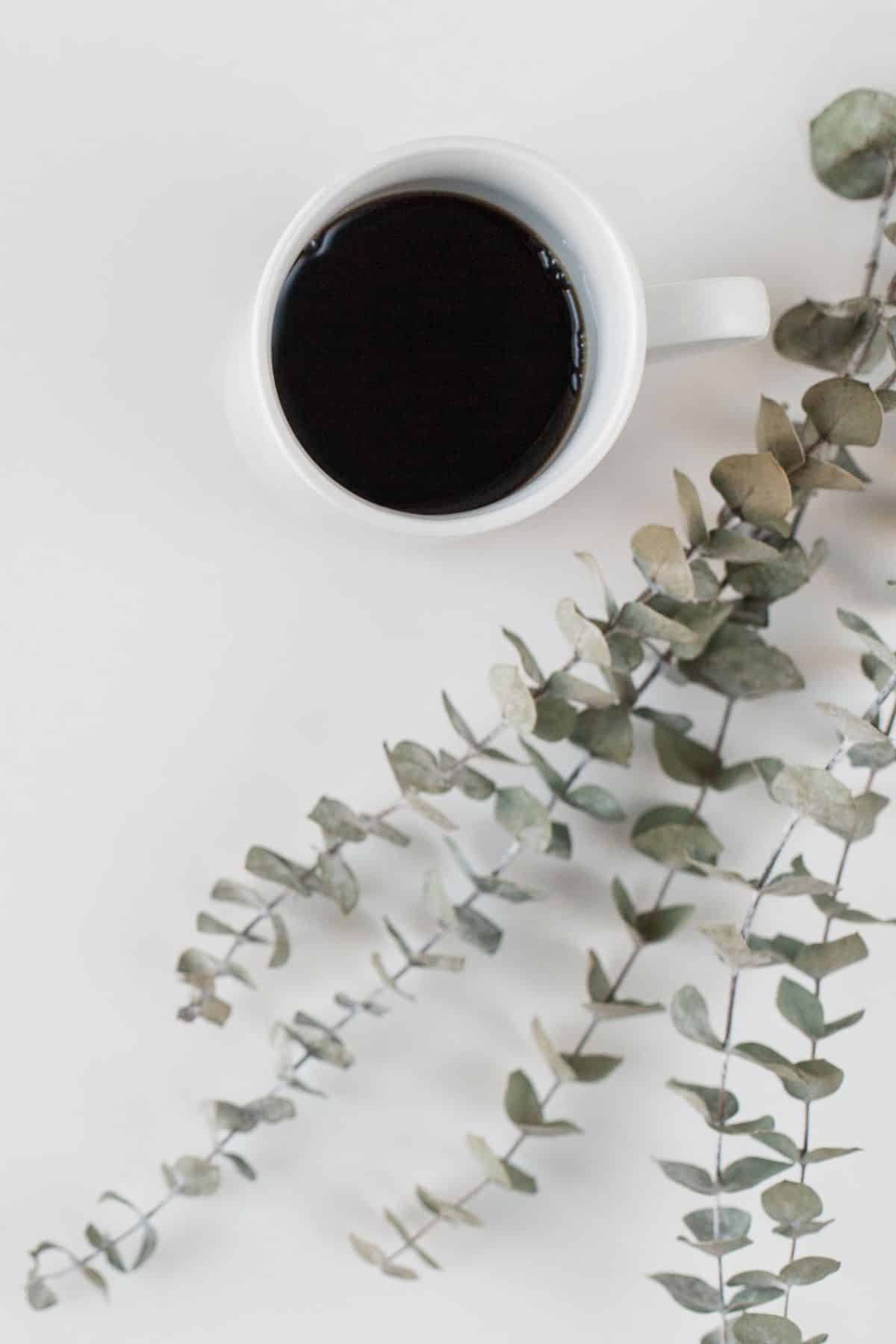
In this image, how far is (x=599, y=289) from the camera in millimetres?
540

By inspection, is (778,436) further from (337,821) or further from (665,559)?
(337,821)

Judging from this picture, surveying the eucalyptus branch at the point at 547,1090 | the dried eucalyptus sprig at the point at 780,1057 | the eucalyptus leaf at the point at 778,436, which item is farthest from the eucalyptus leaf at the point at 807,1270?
the eucalyptus leaf at the point at 778,436

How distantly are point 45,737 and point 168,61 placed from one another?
297 millimetres

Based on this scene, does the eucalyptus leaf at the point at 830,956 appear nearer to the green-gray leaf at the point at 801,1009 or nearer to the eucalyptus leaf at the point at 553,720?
the green-gray leaf at the point at 801,1009

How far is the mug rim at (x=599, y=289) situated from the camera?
0.50m

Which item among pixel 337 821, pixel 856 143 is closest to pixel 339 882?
pixel 337 821

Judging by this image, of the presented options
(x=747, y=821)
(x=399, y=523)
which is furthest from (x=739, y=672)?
(x=399, y=523)

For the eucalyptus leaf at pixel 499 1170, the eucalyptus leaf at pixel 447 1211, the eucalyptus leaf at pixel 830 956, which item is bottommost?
the eucalyptus leaf at pixel 447 1211

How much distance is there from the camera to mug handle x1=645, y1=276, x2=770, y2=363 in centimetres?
51

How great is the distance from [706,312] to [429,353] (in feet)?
0.37

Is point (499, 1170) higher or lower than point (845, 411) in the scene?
lower

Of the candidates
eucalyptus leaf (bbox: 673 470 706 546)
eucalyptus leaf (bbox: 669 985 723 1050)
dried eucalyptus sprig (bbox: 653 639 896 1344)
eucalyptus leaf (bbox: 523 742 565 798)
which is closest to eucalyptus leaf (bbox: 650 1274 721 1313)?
dried eucalyptus sprig (bbox: 653 639 896 1344)

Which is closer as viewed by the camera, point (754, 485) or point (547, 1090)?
point (754, 485)

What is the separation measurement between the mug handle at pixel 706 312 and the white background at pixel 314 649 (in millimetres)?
113
